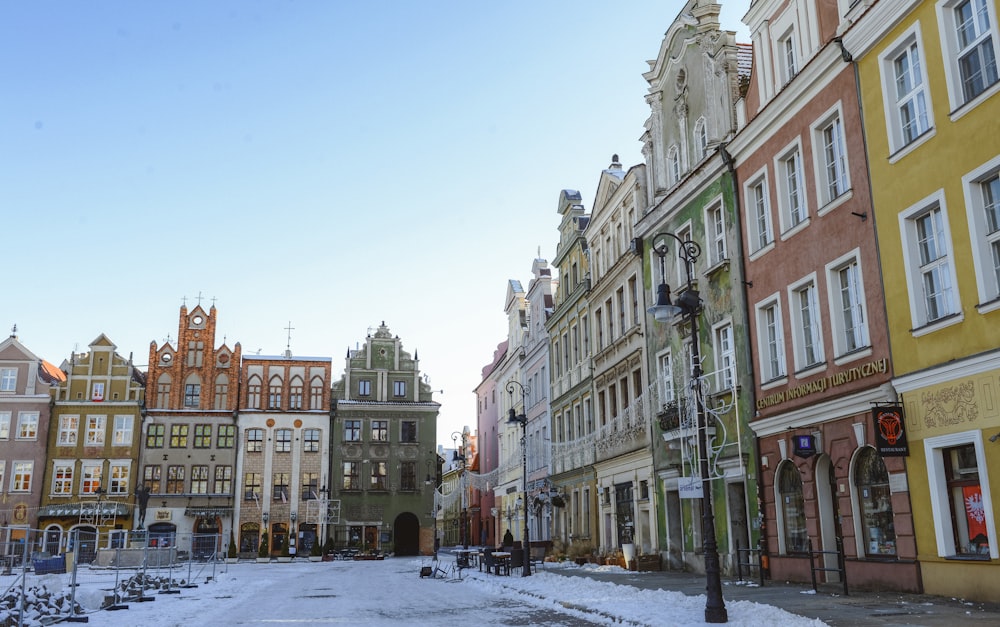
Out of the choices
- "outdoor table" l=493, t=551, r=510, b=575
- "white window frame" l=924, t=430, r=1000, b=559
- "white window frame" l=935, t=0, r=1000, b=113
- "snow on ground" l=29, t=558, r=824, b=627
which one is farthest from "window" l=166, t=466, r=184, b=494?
"white window frame" l=935, t=0, r=1000, b=113

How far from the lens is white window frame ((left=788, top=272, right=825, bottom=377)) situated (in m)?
19.8

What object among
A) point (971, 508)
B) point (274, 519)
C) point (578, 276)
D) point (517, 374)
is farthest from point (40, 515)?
point (971, 508)

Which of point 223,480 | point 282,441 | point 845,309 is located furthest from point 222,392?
point 845,309

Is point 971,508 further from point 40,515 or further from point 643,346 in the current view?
point 40,515

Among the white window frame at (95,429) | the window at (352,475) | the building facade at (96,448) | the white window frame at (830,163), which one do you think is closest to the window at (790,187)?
the white window frame at (830,163)

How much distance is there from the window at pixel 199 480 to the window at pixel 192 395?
15.1 feet

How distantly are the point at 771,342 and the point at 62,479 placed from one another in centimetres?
5393

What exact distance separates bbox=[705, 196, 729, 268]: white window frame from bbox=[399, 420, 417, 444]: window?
4515 cm

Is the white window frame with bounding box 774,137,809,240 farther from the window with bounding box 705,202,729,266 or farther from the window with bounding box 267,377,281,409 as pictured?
the window with bounding box 267,377,281,409

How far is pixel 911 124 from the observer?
16641mm

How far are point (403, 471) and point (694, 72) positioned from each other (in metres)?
45.9

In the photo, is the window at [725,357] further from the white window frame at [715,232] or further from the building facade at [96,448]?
the building facade at [96,448]

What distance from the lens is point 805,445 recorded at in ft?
63.3

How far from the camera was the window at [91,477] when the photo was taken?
59969 mm
